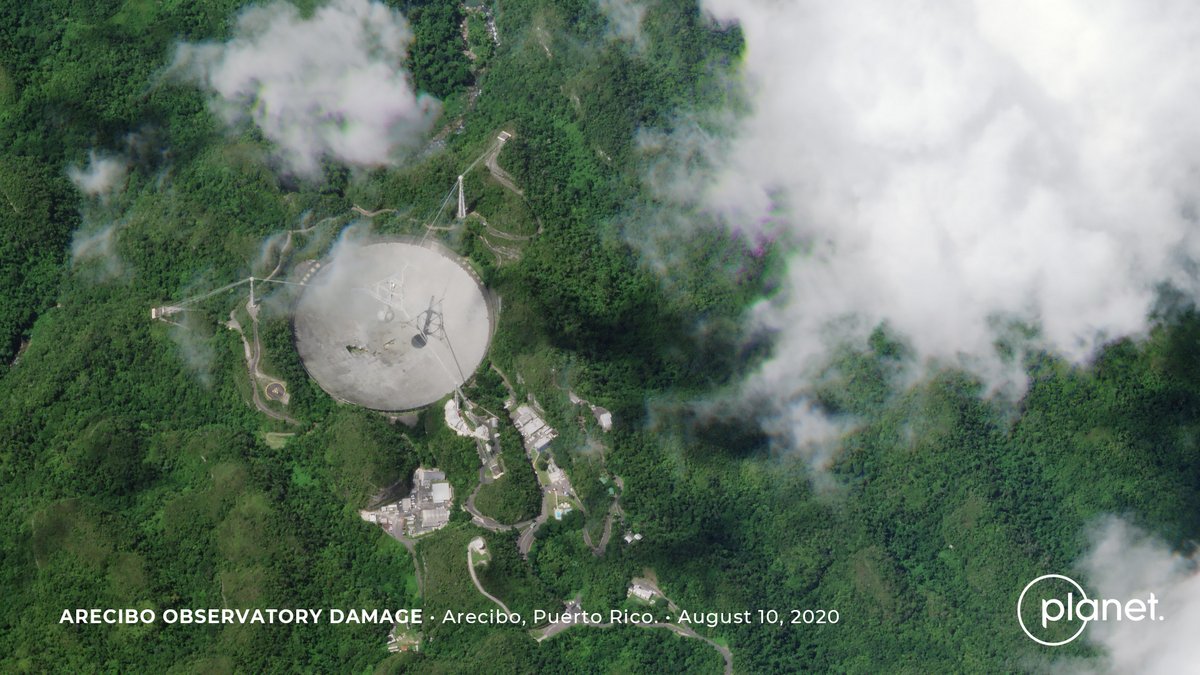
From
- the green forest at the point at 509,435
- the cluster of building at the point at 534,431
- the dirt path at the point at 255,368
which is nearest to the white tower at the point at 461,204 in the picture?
the green forest at the point at 509,435

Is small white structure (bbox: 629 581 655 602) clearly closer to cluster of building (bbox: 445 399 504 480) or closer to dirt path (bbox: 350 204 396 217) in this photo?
cluster of building (bbox: 445 399 504 480)

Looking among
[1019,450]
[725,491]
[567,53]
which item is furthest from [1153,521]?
[567,53]

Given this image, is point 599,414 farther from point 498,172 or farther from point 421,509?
point 498,172

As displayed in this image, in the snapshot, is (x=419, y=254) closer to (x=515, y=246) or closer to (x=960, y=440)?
(x=515, y=246)

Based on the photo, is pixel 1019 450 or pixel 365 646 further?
pixel 1019 450

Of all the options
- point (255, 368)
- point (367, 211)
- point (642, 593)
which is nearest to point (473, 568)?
point (642, 593)

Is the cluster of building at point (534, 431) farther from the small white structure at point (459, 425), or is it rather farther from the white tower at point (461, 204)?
the white tower at point (461, 204)
